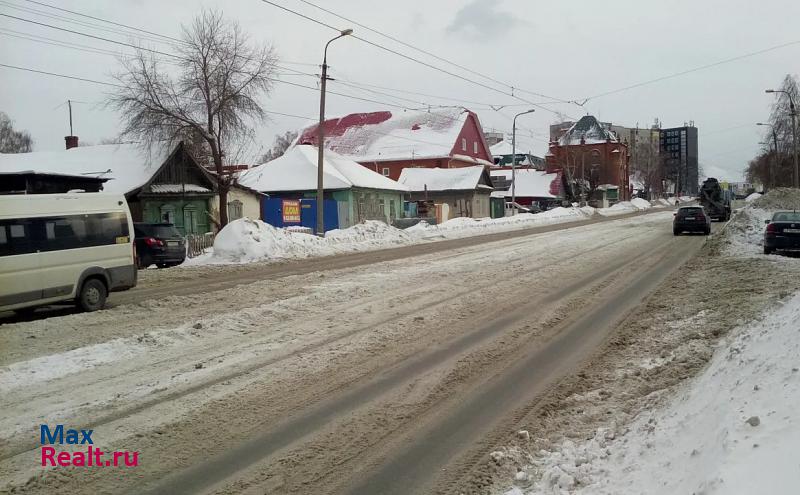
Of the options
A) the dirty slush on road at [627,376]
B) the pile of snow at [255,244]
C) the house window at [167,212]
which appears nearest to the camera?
the dirty slush on road at [627,376]

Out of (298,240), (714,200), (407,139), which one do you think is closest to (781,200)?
(714,200)

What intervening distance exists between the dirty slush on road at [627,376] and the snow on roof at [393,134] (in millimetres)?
57170

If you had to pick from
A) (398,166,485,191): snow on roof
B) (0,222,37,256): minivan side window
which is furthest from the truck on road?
(0,222,37,256): minivan side window

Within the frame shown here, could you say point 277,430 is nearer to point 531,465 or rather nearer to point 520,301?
point 531,465

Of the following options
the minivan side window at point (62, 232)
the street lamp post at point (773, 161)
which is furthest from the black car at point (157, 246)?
the street lamp post at point (773, 161)

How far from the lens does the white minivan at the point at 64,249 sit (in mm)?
9969

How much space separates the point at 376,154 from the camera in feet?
231

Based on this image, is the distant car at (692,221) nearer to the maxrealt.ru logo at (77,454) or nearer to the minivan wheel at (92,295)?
the minivan wheel at (92,295)

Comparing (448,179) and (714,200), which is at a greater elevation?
(448,179)

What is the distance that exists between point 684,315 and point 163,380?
792 centimetres

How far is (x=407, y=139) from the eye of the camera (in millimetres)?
71125

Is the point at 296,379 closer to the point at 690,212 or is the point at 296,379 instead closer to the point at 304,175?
the point at 690,212

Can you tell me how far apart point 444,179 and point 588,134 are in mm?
52762

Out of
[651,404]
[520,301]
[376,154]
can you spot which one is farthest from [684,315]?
[376,154]
